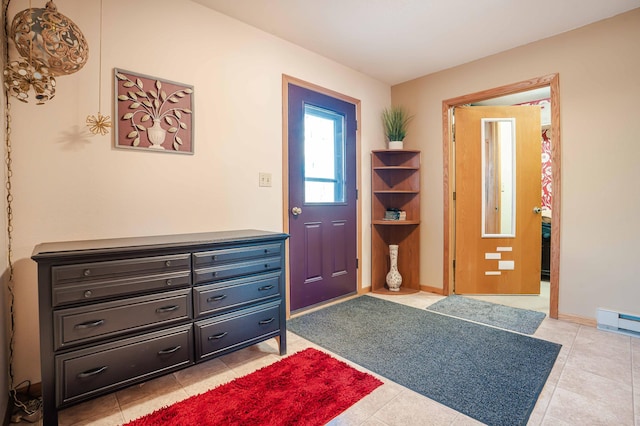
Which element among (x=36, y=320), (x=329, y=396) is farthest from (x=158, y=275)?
(x=329, y=396)

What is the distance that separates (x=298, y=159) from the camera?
9.91 ft

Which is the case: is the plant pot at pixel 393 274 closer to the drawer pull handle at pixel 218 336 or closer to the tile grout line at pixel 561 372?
the tile grout line at pixel 561 372

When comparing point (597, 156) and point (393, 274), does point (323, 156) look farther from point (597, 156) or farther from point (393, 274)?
point (597, 156)

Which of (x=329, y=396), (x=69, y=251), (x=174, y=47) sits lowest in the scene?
(x=329, y=396)

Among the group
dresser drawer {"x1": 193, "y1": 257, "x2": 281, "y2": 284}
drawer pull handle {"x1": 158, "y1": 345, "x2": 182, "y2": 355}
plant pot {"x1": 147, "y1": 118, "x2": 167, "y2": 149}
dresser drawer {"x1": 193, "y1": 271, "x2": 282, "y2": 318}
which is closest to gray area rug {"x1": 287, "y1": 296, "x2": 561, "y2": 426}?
dresser drawer {"x1": 193, "y1": 271, "x2": 282, "y2": 318}

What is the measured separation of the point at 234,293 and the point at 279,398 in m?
0.64

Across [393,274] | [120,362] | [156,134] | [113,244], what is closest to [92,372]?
[120,362]

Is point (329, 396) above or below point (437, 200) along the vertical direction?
below

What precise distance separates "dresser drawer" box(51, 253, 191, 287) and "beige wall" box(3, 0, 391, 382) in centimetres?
50

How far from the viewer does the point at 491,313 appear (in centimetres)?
306

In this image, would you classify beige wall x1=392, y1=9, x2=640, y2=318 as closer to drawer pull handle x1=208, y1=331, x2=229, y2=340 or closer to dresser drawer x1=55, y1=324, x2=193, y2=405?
drawer pull handle x1=208, y1=331, x2=229, y2=340

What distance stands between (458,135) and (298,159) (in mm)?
1923

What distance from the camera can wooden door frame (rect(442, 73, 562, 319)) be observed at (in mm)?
2850

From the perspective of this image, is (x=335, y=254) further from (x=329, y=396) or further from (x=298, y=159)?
(x=329, y=396)
